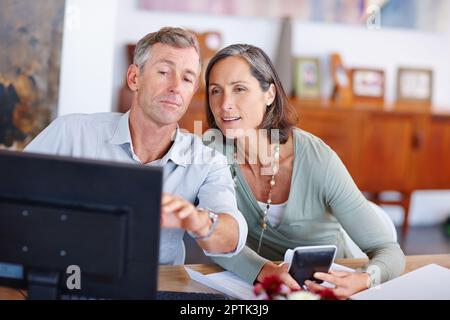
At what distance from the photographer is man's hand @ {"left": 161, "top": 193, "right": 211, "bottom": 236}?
1354 mm

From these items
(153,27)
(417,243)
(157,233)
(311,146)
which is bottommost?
(417,243)

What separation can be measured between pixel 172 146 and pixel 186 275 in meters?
0.38

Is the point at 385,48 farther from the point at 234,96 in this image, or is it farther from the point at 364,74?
the point at 234,96

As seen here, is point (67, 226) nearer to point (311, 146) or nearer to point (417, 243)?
point (311, 146)

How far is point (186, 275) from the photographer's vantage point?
1723 millimetres

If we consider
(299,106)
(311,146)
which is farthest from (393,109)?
(311,146)

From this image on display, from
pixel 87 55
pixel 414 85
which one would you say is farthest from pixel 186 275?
pixel 414 85

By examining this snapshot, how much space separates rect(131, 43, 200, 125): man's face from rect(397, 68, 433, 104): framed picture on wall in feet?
11.0

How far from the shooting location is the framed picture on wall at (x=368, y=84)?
4.73 metres

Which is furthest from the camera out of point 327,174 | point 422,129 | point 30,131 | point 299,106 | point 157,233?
point 422,129

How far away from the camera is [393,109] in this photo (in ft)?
14.6

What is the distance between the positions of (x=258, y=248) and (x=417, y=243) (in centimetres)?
282

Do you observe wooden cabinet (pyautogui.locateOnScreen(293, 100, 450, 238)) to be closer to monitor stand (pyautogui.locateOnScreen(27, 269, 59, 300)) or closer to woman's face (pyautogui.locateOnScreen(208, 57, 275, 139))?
woman's face (pyautogui.locateOnScreen(208, 57, 275, 139))

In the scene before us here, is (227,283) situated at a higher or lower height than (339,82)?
lower
